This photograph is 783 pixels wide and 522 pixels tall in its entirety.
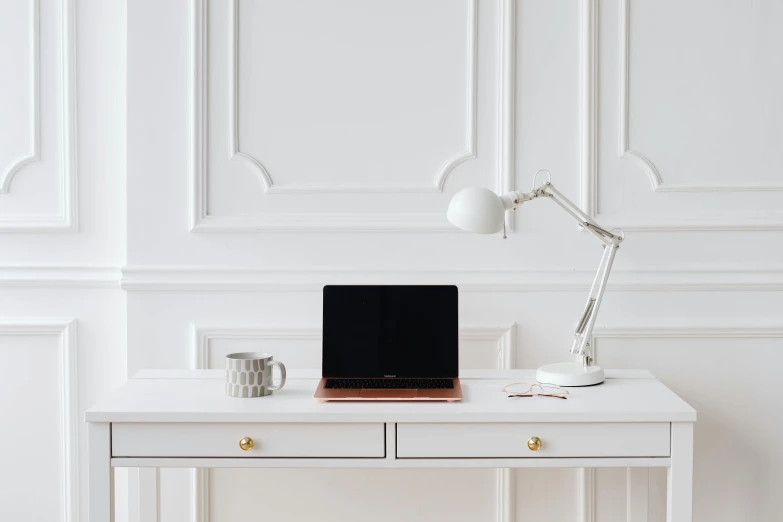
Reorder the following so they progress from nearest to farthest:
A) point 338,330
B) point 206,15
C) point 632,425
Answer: point 632,425 → point 338,330 → point 206,15

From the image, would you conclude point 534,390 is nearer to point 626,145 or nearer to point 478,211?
point 478,211

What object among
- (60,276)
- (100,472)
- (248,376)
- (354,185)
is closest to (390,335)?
(248,376)

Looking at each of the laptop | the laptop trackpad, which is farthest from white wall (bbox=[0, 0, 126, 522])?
the laptop trackpad

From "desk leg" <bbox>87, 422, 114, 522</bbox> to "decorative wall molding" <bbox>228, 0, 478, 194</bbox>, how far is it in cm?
73

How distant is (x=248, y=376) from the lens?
56.2 inches

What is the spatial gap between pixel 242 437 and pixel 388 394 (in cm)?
31

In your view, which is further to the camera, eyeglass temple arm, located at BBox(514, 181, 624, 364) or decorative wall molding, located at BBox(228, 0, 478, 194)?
decorative wall molding, located at BBox(228, 0, 478, 194)

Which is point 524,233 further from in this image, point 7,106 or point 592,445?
point 7,106

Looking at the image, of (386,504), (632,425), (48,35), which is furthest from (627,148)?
(48,35)

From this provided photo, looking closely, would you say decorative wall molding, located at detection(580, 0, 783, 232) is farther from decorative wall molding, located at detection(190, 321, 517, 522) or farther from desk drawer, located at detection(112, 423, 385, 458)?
desk drawer, located at detection(112, 423, 385, 458)

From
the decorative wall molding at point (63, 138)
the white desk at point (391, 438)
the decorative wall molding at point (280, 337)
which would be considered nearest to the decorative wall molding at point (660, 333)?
the decorative wall molding at point (280, 337)

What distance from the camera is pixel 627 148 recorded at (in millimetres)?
1779

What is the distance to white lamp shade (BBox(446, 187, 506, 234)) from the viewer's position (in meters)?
1.42

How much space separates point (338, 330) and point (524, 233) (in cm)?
58
